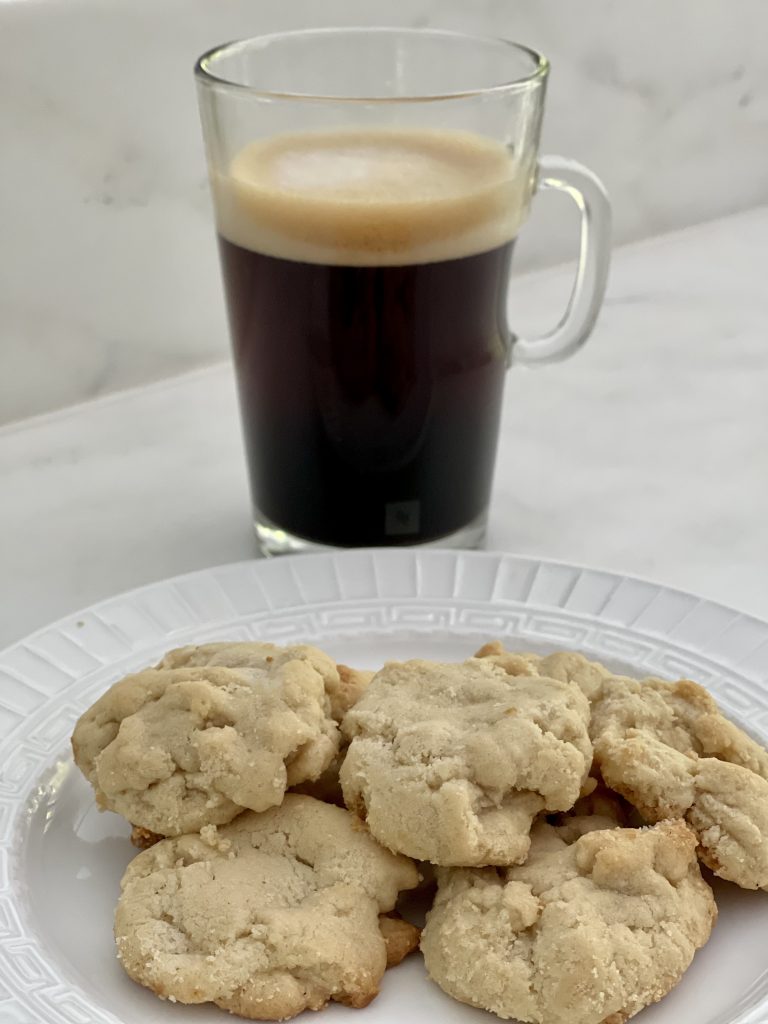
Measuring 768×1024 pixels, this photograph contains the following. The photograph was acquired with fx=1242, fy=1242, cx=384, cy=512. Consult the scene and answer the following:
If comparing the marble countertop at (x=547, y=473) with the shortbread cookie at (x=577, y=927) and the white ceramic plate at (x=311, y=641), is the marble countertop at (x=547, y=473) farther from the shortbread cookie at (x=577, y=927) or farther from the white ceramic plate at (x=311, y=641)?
the shortbread cookie at (x=577, y=927)

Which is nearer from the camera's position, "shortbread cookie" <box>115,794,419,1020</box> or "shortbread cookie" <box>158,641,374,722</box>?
"shortbread cookie" <box>115,794,419,1020</box>

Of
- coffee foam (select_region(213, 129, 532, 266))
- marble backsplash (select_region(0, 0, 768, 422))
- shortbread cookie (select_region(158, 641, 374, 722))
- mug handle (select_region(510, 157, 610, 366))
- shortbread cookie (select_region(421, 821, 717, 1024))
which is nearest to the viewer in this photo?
shortbread cookie (select_region(421, 821, 717, 1024))

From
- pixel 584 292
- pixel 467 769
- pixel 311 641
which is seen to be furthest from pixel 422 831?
pixel 584 292

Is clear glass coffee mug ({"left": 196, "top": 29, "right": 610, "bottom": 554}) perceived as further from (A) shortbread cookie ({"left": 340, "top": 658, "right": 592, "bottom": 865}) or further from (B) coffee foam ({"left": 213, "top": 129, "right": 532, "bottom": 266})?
(A) shortbread cookie ({"left": 340, "top": 658, "right": 592, "bottom": 865})

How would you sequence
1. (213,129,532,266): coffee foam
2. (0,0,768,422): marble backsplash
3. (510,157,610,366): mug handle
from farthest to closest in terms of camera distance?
1. (0,0,768,422): marble backsplash
2. (510,157,610,366): mug handle
3. (213,129,532,266): coffee foam

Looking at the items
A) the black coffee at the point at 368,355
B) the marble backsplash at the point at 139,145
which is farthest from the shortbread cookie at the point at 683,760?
the marble backsplash at the point at 139,145

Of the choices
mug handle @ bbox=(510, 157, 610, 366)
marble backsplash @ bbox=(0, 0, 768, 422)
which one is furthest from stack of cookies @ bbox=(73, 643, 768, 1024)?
marble backsplash @ bbox=(0, 0, 768, 422)

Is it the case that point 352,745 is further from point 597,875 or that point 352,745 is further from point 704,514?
→ point 704,514
